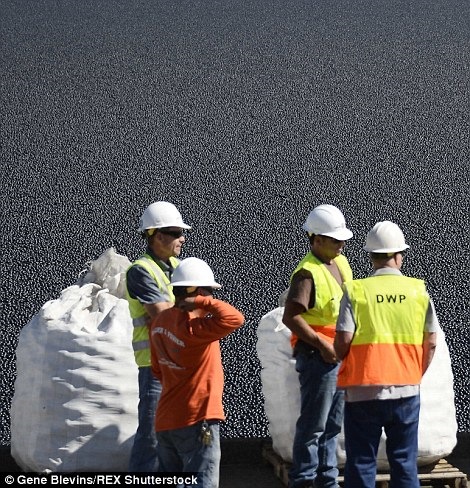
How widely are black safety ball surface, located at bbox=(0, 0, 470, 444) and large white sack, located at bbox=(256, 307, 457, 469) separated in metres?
0.45

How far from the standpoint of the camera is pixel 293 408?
3555mm

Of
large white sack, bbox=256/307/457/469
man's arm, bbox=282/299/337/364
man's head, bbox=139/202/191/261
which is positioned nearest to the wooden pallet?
large white sack, bbox=256/307/457/469

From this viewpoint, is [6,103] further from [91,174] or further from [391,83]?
[391,83]

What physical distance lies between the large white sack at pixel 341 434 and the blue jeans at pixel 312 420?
0.24 meters

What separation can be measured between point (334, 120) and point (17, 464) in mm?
4535

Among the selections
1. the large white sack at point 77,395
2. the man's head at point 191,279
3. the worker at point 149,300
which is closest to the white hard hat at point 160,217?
the worker at point 149,300

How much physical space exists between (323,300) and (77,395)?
0.97 m

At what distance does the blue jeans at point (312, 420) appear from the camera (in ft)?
10.6

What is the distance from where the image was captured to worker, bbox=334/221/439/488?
3.01 meters

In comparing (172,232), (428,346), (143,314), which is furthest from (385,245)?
(143,314)

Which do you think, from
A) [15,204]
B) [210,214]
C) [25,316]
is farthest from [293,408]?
[15,204]

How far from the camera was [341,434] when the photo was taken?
351 centimetres

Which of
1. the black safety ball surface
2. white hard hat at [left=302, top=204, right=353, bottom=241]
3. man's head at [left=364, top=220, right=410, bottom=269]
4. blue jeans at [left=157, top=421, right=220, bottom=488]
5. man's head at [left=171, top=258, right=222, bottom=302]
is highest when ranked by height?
the black safety ball surface

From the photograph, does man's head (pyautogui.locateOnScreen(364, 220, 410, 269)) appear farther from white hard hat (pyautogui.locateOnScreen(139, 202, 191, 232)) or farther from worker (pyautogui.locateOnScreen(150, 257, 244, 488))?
white hard hat (pyautogui.locateOnScreen(139, 202, 191, 232))
